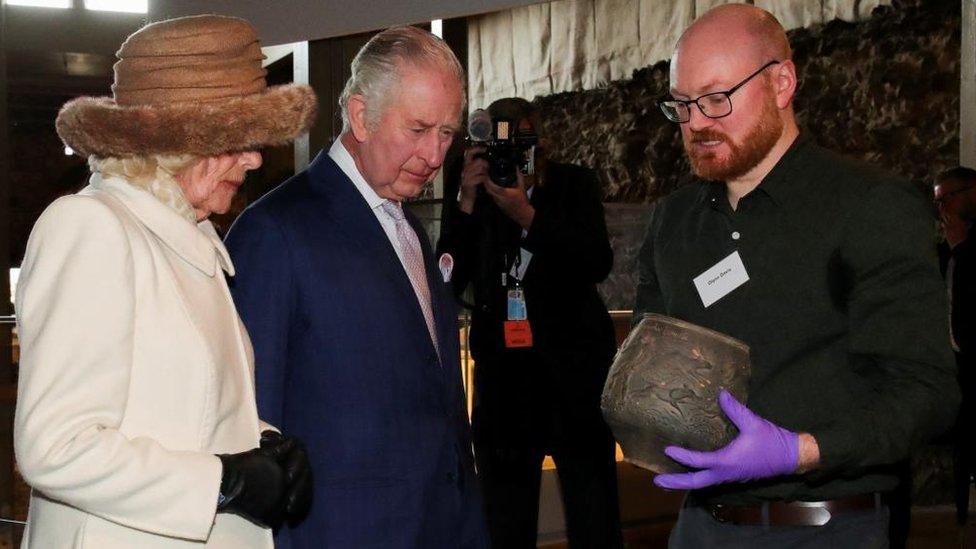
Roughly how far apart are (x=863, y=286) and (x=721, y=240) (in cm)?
28

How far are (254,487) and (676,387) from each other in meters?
0.58

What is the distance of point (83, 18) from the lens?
6863mm

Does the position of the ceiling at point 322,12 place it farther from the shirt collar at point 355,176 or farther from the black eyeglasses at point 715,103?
the black eyeglasses at point 715,103

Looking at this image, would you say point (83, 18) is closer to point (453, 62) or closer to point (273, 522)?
point (453, 62)

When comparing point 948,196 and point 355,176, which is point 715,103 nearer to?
point 355,176

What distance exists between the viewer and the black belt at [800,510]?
1692mm

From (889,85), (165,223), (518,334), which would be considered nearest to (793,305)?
(165,223)

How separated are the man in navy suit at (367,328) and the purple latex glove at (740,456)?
52 cm

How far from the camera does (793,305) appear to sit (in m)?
1.71

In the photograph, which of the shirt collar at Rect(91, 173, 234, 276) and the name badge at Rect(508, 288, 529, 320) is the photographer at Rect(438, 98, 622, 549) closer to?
the name badge at Rect(508, 288, 529, 320)

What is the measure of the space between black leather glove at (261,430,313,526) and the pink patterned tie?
0.53 meters

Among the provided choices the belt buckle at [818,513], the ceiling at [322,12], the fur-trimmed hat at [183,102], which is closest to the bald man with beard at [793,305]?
the belt buckle at [818,513]

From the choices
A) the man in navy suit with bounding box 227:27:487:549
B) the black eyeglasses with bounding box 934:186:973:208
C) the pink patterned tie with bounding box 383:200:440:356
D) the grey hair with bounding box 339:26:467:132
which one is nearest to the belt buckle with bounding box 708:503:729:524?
the man in navy suit with bounding box 227:27:487:549

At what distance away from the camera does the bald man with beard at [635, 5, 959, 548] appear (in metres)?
1.57
